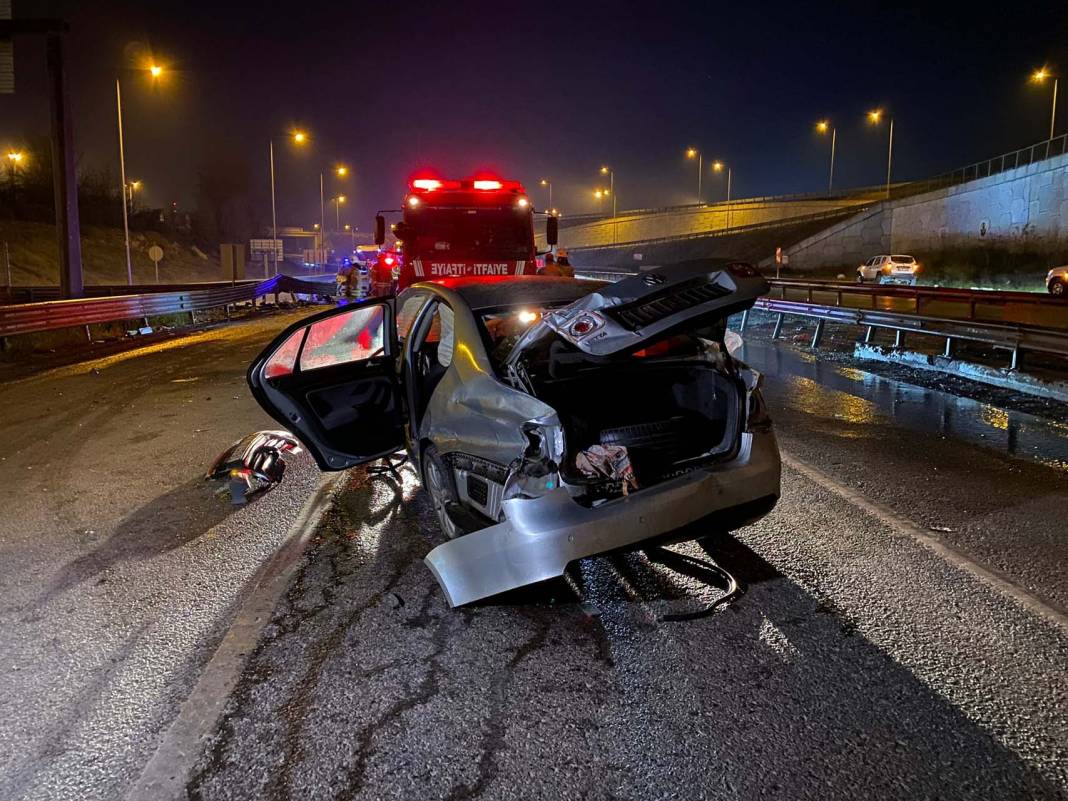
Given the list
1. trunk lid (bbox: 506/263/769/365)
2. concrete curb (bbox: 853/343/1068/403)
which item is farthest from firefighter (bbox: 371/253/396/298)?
trunk lid (bbox: 506/263/769/365)

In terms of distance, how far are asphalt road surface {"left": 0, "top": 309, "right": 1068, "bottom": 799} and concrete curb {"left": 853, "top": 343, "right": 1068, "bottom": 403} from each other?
15.1 feet

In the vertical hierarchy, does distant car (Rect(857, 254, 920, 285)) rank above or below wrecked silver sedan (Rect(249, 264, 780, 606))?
above

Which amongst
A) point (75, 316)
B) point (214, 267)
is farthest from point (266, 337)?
point (214, 267)

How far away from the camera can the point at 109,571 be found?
4.98 metres

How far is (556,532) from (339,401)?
2701 millimetres

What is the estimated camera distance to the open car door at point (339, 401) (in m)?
5.85

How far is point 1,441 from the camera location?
8594 mm

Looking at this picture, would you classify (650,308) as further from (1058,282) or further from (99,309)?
(1058,282)

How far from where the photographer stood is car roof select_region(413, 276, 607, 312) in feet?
16.7

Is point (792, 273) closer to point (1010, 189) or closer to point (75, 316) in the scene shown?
point (1010, 189)

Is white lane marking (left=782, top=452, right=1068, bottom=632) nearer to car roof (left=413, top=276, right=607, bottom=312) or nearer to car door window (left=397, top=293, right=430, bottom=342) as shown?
car roof (left=413, top=276, right=607, bottom=312)

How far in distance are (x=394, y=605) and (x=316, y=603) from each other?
427mm

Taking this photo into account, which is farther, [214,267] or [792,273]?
[214,267]

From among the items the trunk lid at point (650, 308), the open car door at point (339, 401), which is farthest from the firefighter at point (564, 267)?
the trunk lid at point (650, 308)
